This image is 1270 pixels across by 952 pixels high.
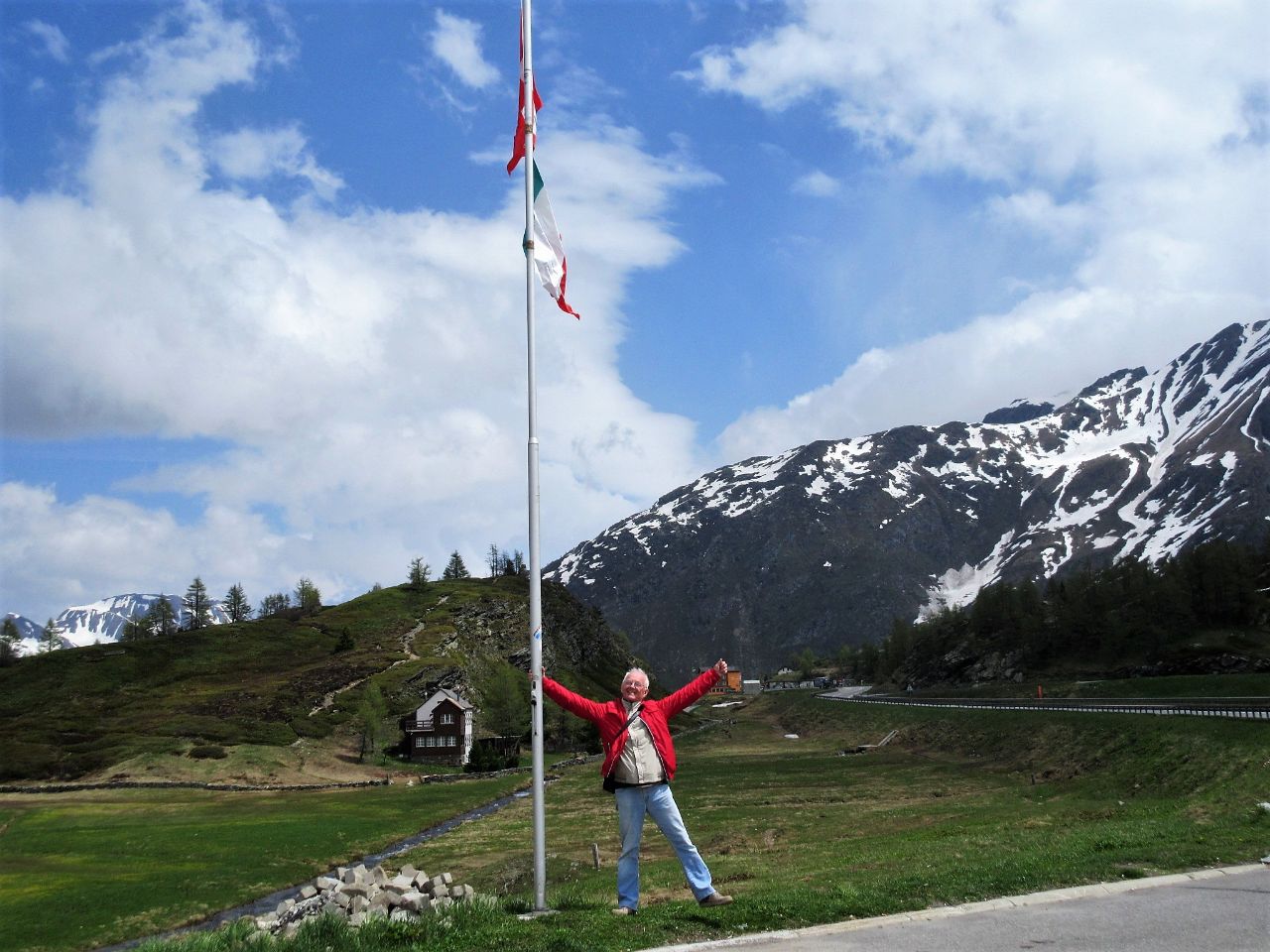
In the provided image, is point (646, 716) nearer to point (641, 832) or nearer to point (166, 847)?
point (641, 832)

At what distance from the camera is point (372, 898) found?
19531 millimetres

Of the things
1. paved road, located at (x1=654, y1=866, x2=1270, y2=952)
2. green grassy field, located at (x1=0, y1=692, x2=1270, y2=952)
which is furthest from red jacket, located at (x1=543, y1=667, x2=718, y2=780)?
paved road, located at (x1=654, y1=866, x2=1270, y2=952)

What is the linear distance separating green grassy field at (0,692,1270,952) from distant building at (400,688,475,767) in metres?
24.3

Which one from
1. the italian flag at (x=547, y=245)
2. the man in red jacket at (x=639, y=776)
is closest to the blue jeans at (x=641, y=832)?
the man in red jacket at (x=639, y=776)

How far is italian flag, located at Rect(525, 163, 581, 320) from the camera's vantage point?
66.4 feet

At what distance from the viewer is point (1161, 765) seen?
54.6 metres

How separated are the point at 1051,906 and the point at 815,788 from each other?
59.3 m

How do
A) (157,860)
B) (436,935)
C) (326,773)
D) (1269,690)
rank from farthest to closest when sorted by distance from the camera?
(326,773) → (1269,690) → (157,860) → (436,935)

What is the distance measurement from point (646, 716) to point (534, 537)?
418 cm

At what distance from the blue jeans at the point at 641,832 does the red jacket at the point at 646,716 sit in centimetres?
42

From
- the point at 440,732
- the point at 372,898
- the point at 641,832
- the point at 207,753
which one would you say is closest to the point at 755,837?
the point at 372,898

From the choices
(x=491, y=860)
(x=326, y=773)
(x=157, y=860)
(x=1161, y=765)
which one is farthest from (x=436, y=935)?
(x=326, y=773)

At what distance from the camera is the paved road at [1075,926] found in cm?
1195

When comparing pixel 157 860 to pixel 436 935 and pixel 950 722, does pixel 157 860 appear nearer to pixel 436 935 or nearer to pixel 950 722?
pixel 436 935
